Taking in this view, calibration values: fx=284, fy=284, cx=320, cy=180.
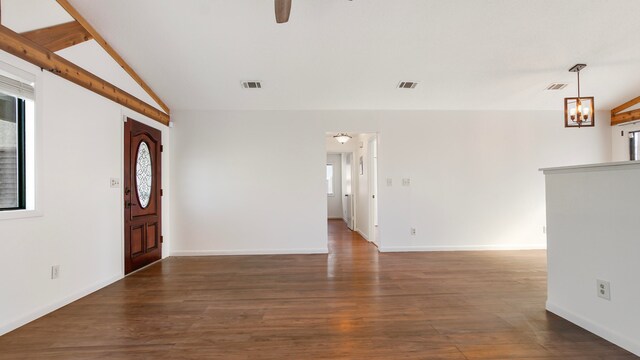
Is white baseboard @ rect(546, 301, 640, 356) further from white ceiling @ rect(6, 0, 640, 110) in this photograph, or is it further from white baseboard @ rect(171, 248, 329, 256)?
white baseboard @ rect(171, 248, 329, 256)

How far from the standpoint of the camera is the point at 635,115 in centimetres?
470

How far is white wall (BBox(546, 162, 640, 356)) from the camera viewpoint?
77.6 inches

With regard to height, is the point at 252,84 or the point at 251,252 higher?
the point at 252,84

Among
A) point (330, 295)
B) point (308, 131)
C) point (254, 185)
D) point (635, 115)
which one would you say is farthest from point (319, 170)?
point (635, 115)

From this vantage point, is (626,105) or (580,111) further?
(626,105)

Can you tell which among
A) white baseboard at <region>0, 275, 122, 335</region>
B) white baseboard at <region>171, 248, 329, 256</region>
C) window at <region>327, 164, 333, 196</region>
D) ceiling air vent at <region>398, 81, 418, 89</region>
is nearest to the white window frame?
white baseboard at <region>0, 275, 122, 335</region>

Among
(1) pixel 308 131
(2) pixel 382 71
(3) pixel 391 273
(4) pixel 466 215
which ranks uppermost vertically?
(2) pixel 382 71

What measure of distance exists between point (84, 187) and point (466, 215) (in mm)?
5555

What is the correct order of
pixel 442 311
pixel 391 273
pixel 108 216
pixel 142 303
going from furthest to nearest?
pixel 391 273 → pixel 108 216 → pixel 142 303 → pixel 442 311

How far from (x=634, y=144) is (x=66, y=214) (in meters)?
8.19

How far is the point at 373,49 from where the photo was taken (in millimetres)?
3486

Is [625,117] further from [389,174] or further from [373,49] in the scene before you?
[373,49]

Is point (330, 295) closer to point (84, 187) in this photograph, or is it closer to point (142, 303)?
point (142, 303)

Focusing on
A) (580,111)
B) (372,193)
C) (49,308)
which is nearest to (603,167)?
(580,111)
